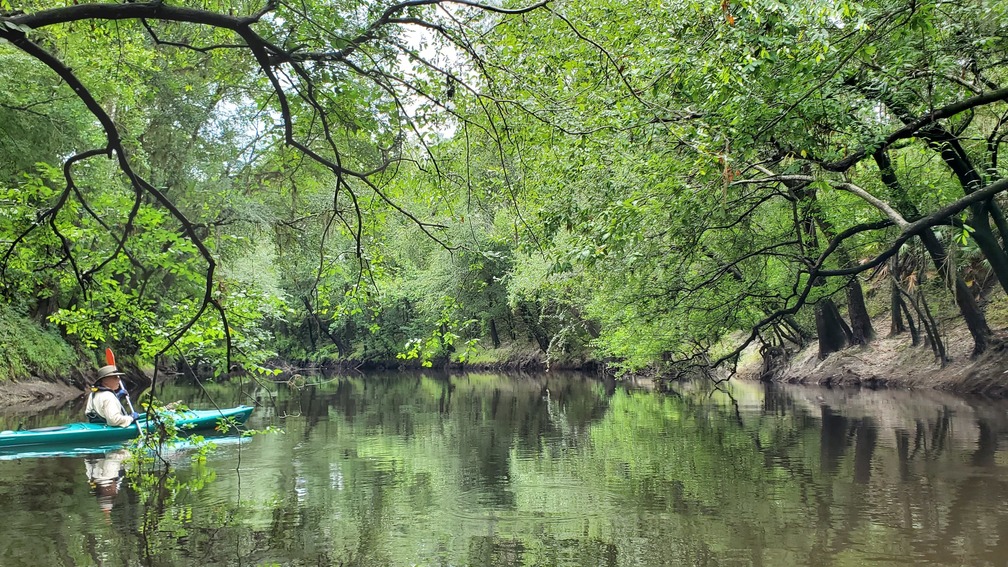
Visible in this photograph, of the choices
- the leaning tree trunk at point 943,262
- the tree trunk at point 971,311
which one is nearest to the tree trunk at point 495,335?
the leaning tree trunk at point 943,262

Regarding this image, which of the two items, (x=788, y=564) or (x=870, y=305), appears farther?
(x=870, y=305)

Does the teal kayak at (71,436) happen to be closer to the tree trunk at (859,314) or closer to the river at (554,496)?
the river at (554,496)

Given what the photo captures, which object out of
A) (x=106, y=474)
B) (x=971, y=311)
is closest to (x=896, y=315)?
(x=971, y=311)

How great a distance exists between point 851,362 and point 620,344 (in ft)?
21.2

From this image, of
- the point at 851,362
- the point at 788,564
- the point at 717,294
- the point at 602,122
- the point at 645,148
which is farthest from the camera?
the point at 851,362

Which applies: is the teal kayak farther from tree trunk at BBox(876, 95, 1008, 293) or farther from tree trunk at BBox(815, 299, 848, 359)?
tree trunk at BBox(815, 299, 848, 359)

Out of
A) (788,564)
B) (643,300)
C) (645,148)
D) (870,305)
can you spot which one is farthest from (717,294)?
(870,305)

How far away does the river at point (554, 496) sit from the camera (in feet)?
20.5

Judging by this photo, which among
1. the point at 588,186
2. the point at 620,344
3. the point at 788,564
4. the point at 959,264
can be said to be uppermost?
the point at 588,186

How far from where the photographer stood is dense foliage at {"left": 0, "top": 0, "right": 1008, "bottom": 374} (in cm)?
481

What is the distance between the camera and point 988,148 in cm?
1162

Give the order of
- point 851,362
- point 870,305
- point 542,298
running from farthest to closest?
point 542,298, point 870,305, point 851,362

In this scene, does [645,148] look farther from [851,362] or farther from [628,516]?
[851,362]

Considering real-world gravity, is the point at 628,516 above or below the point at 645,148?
below
